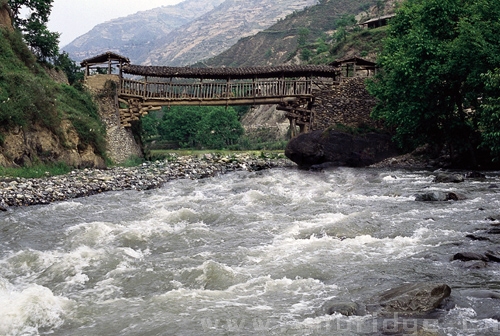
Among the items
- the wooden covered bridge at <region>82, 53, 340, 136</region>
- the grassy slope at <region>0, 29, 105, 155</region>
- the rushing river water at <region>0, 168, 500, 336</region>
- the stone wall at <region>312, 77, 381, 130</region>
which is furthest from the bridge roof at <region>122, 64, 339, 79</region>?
the rushing river water at <region>0, 168, 500, 336</region>

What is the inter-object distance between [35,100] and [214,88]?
11587 millimetres

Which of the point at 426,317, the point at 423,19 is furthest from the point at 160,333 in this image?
the point at 423,19

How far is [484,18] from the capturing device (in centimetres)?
2012

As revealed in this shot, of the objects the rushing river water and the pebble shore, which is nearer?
the rushing river water

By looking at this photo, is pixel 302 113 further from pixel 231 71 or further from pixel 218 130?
pixel 218 130

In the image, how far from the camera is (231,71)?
29734 mm

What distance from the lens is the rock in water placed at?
22.9 ft

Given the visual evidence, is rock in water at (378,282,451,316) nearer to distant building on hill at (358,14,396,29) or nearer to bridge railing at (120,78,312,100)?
bridge railing at (120,78,312,100)

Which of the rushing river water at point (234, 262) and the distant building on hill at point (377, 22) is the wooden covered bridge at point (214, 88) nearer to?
the rushing river water at point (234, 262)

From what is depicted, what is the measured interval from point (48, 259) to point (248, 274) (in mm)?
3926

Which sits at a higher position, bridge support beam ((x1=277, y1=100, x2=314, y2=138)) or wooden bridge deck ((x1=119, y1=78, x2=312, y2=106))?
wooden bridge deck ((x1=119, y1=78, x2=312, y2=106))

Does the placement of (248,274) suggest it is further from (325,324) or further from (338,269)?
(325,324)

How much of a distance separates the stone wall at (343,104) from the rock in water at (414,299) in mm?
23088

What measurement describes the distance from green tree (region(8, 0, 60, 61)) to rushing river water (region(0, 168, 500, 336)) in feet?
57.3
